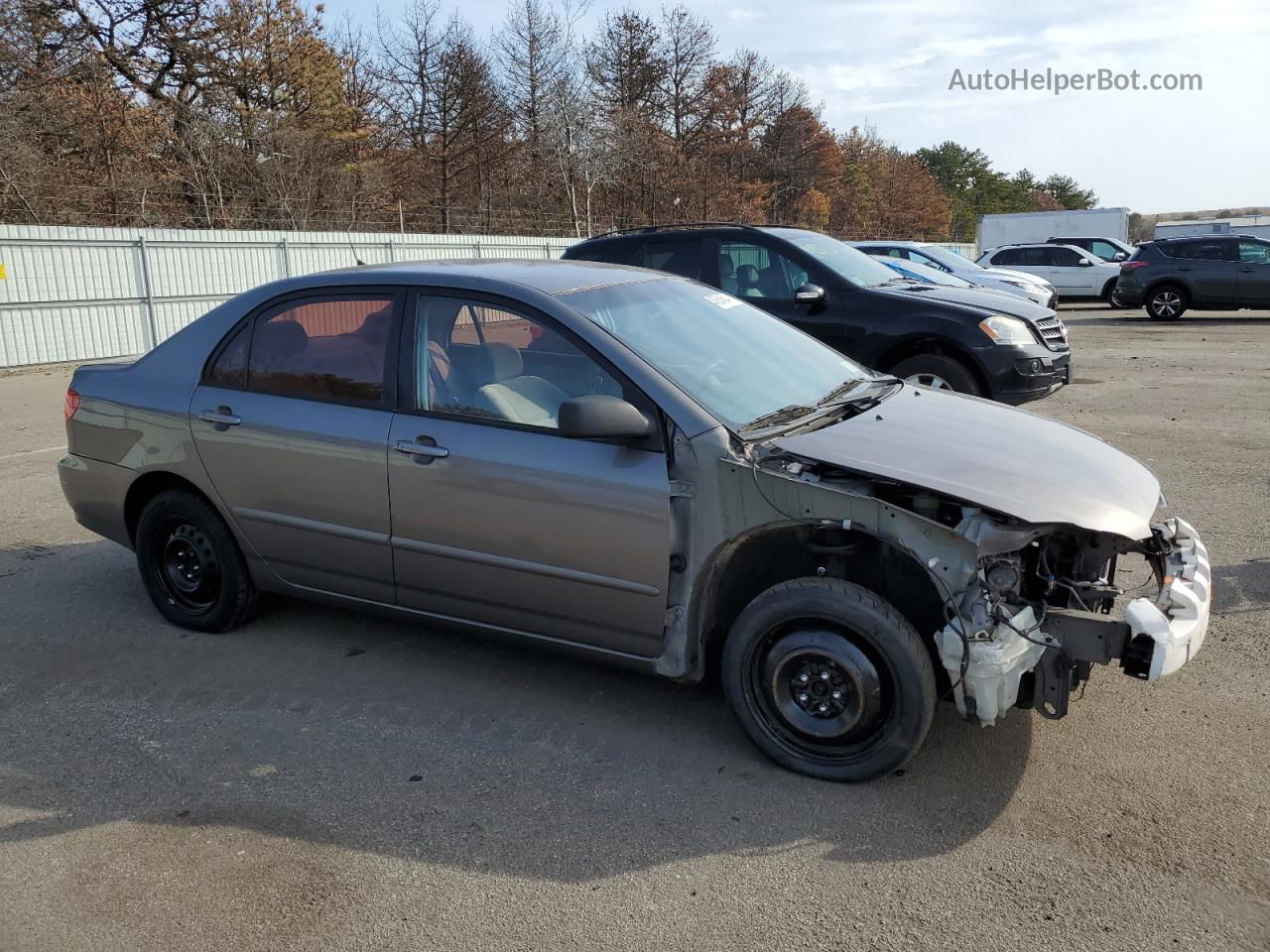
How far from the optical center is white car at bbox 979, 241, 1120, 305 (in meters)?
24.2

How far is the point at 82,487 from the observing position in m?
5.05

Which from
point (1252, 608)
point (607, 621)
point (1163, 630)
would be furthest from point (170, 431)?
point (1252, 608)

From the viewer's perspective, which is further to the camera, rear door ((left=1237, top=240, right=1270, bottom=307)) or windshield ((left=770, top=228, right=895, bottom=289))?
rear door ((left=1237, top=240, right=1270, bottom=307))

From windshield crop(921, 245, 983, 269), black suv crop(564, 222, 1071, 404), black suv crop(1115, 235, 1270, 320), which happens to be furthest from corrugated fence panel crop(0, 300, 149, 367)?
black suv crop(1115, 235, 1270, 320)

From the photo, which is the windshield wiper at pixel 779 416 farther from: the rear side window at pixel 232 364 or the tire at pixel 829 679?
the rear side window at pixel 232 364

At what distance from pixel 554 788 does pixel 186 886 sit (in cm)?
112

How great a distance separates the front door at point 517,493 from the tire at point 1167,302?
19363 mm

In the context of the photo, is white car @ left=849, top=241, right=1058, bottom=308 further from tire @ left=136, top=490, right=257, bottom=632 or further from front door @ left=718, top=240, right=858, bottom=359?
tire @ left=136, top=490, right=257, bottom=632

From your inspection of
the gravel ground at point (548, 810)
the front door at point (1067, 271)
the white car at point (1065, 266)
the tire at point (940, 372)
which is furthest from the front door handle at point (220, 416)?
the front door at point (1067, 271)

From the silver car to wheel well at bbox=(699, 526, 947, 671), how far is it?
0.01 metres

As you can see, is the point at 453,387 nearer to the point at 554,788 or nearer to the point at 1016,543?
the point at 554,788

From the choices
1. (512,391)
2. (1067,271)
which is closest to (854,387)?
(512,391)

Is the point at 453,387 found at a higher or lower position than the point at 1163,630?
higher

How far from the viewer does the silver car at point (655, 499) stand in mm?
3223
